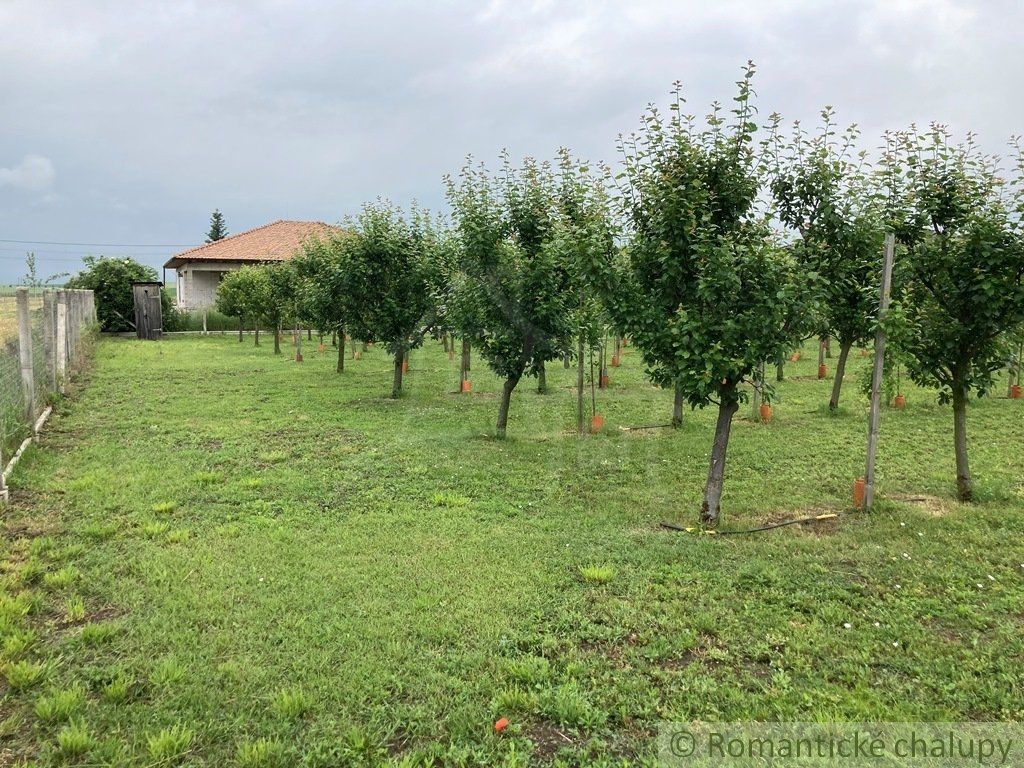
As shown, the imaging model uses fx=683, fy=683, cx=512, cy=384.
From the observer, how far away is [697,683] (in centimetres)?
310

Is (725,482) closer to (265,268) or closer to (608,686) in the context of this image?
(608,686)

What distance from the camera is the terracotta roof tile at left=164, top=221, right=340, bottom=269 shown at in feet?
116

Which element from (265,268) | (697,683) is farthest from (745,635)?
(265,268)

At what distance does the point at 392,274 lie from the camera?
12.3m

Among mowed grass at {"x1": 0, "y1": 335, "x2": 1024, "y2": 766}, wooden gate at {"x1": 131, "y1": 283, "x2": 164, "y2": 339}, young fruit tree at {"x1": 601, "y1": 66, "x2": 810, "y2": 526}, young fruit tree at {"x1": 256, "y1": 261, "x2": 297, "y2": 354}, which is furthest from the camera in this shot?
wooden gate at {"x1": 131, "y1": 283, "x2": 164, "y2": 339}

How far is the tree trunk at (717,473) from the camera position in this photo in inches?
214

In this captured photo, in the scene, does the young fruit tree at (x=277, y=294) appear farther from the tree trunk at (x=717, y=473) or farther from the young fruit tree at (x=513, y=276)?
the tree trunk at (x=717, y=473)

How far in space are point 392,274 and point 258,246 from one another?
Result: 28.1 metres

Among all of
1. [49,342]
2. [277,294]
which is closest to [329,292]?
[49,342]

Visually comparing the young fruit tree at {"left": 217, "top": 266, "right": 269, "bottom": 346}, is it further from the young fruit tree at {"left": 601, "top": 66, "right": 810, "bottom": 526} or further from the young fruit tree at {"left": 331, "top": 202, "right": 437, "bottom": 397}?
the young fruit tree at {"left": 601, "top": 66, "right": 810, "bottom": 526}

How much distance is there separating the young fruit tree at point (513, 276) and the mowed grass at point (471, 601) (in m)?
1.49

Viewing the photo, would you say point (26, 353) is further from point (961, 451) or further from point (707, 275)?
point (961, 451)

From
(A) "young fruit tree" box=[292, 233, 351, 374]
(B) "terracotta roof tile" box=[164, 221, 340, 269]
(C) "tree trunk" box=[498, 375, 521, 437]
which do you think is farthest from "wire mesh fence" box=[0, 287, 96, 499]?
(B) "terracotta roof tile" box=[164, 221, 340, 269]

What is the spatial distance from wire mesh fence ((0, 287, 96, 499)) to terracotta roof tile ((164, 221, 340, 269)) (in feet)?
72.2
